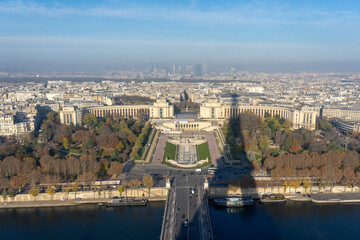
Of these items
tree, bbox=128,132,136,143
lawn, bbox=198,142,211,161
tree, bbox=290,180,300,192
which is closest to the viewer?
tree, bbox=290,180,300,192

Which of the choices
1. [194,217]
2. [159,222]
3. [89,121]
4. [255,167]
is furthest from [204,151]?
[89,121]

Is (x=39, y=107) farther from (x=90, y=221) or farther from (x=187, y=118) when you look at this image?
(x=90, y=221)

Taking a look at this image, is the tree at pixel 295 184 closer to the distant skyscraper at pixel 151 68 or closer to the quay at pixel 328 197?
the quay at pixel 328 197

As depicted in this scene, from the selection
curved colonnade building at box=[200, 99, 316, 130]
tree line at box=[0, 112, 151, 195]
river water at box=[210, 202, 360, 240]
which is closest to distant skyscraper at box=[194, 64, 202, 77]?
curved colonnade building at box=[200, 99, 316, 130]

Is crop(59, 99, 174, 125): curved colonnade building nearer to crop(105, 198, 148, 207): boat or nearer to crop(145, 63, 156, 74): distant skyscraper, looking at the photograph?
crop(105, 198, 148, 207): boat

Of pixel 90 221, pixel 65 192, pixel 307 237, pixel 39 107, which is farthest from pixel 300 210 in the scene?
pixel 39 107

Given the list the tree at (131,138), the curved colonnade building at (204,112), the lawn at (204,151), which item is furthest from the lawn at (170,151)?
the curved colonnade building at (204,112)
